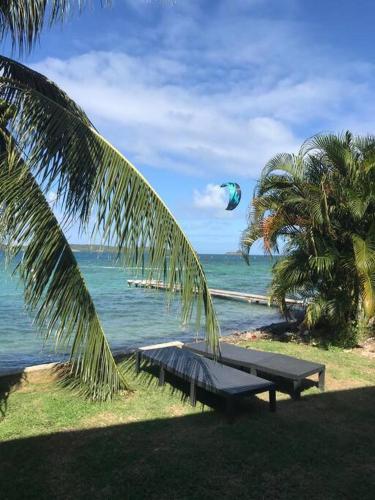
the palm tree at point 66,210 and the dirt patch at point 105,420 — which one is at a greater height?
the palm tree at point 66,210

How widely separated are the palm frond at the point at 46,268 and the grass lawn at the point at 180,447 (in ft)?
2.36

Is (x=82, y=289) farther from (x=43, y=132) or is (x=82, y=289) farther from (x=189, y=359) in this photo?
(x=189, y=359)

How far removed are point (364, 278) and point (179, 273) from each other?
5.26 meters

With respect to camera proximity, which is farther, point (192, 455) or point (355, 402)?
point (355, 402)

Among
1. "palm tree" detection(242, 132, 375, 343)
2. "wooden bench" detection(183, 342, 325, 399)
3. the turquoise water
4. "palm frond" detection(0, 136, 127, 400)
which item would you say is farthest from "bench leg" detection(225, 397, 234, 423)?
"palm tree" detection(242, 132, 375, 343)

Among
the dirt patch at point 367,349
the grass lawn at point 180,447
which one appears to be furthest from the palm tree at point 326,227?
the grass lawn at point 180,447

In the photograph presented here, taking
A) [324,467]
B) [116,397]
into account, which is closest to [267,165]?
[116,397]

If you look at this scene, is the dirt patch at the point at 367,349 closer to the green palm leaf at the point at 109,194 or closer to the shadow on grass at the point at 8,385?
the green palm leaf at the point at 109,194

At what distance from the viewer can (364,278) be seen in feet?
25.9

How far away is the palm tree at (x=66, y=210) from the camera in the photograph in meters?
3.82

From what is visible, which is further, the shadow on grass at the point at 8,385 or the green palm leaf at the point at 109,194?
the shadow on grass at the point at 8,385

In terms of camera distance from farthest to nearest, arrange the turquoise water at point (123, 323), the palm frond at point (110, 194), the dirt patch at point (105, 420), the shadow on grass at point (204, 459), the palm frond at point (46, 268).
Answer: the turquoise water at point (123, 323)
the dirt patch at point (105, 420)
the palm frond at point (46, 268)
the palm frond at point (110, 194)
the shadow on grass at point (204, 459)

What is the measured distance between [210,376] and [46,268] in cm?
228

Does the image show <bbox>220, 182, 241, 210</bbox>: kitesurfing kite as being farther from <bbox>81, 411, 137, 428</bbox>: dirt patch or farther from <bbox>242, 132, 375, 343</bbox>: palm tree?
<bbox>81, 411, 137, 428</bbox>: dirt patch
